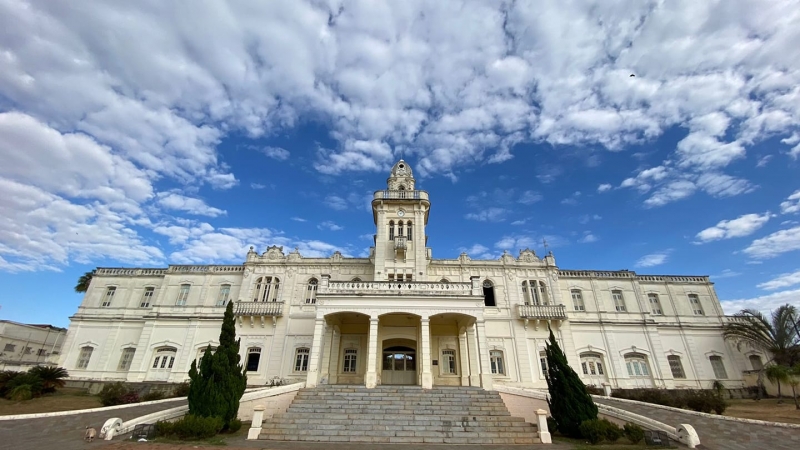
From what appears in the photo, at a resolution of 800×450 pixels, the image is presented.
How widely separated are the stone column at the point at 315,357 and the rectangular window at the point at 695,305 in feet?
90.9

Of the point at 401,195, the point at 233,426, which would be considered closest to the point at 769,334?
the point at 401,195

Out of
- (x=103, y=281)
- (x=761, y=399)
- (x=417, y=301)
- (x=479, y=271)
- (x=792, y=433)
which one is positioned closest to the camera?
(x=792, y=433)

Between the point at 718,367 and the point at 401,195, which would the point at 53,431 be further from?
the point at 718,367

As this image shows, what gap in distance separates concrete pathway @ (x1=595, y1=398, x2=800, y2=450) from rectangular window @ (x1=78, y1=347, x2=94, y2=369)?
1351 inches

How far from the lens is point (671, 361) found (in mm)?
25047

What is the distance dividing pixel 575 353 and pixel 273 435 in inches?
793

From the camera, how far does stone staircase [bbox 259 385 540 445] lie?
1235 centimetres

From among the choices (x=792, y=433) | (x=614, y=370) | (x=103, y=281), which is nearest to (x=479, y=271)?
(x=614, y=370)

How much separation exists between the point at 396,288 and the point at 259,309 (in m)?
10.7

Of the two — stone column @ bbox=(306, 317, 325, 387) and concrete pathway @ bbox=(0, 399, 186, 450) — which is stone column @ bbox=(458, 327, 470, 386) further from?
concrete pathway @ bbox=(0, 399, 186, 450)

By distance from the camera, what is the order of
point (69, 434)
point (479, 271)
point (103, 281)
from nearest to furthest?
point (69, 434)
point (479, 271)
point (103, 281)

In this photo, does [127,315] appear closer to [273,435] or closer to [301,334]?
[301,334]

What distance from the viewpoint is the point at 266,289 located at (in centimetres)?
2569

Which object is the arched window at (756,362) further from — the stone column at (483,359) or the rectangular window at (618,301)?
the stone column at (483,359)
